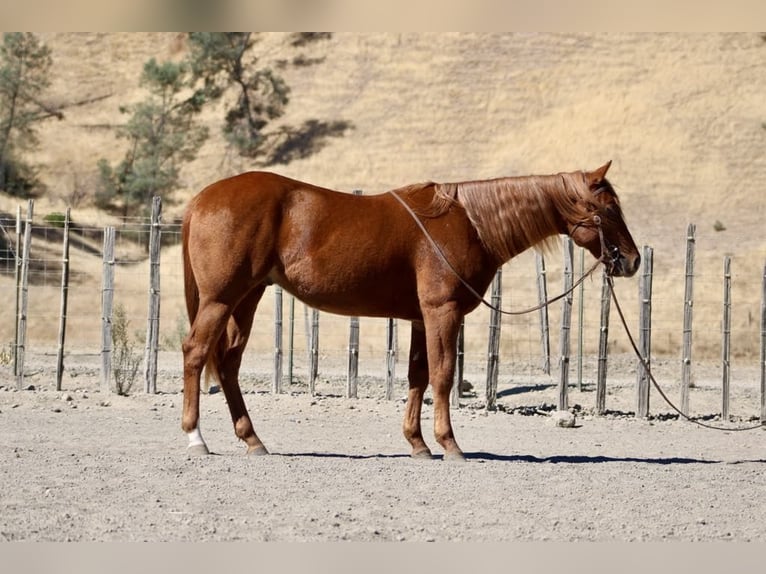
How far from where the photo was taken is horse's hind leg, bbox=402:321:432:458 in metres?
8.52

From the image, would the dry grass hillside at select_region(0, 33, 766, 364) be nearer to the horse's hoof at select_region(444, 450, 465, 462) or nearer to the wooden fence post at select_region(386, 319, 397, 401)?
the wooden fence post at select_region(386, 319, 397, 401)

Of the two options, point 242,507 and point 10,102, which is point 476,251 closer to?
point 242,507

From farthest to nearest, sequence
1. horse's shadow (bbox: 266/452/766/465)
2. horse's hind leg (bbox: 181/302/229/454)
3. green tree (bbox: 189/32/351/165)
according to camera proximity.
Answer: green tree (bbox: 189/32/351/165) < horse's shadow (bbox: 266/452/766/465) < horse's hind leg (bbox: 181/302/229/454)

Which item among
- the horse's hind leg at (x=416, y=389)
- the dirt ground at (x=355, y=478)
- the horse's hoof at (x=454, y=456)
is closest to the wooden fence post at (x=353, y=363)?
the dirt ground at (x=355, y=478)

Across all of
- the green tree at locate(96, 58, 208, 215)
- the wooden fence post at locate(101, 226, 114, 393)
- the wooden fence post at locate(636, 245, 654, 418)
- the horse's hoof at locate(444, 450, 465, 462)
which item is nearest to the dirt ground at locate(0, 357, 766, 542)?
the horse's hoof at locate(444, 450, 465, 462)

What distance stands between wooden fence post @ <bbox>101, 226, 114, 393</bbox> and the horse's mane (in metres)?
6.29

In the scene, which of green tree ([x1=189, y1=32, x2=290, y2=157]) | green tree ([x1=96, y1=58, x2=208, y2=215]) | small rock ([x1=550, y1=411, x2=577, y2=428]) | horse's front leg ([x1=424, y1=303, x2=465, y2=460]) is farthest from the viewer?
green tree ([x1=189, y1=32, x2=290, y2=157])

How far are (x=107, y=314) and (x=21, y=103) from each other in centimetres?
2821

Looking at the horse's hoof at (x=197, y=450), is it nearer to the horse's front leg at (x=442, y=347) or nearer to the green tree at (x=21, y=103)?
the horse's front leg at (x=442, y=347)

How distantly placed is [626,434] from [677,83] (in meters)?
29.7

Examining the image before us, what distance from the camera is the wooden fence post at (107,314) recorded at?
44.1ft

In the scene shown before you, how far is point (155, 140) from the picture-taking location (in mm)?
37688

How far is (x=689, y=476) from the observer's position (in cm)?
777

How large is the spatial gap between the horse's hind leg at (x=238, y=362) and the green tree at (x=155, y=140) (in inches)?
1081
